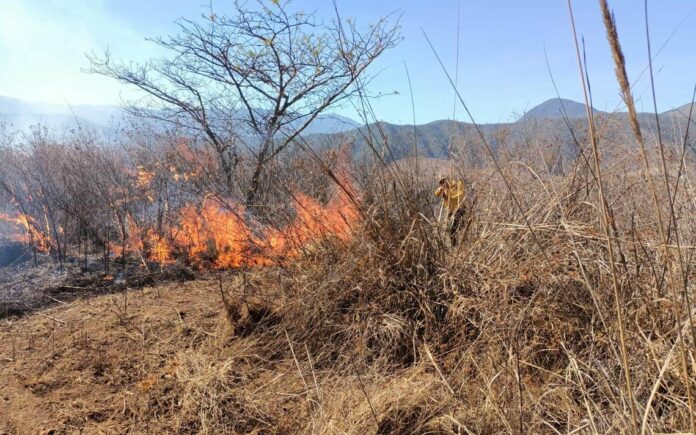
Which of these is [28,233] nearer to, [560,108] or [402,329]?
[402,329]

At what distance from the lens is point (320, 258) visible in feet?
9.68

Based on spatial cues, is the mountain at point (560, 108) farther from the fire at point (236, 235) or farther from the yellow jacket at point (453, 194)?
the fire at point (236, 235)

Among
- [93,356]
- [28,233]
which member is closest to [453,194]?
[93,356]

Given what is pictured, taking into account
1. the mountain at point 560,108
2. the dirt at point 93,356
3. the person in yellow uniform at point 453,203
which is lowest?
the dirt at point 93,356

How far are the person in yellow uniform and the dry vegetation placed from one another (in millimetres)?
108

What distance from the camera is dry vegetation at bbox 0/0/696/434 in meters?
1.65

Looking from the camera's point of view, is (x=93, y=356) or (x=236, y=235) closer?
(x=93, y=356)

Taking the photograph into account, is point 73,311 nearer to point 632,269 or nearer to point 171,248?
point 171,248

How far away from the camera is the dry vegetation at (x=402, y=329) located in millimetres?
1653

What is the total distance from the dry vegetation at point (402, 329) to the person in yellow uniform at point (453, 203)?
108 mm

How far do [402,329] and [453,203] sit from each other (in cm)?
107

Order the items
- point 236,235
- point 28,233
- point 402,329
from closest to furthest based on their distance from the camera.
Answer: point 402,329
point 236,235
point 28,233

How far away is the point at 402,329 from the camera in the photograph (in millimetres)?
2363

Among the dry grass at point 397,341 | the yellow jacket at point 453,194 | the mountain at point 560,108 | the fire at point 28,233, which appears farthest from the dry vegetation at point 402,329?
the fire at point 28,233
